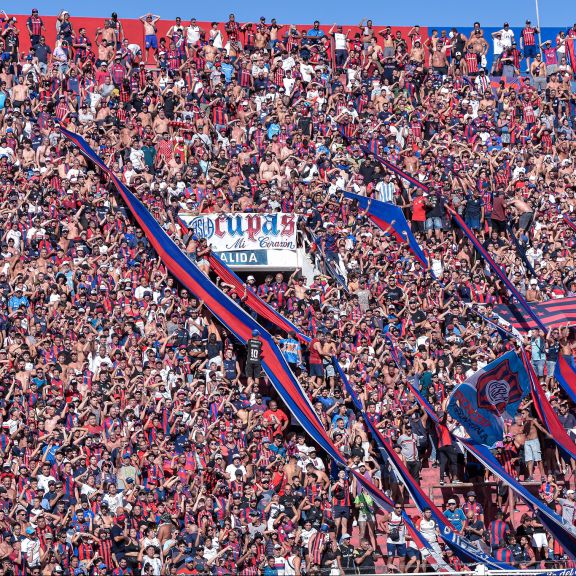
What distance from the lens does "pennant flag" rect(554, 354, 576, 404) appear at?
33.9m

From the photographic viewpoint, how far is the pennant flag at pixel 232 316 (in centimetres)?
3120

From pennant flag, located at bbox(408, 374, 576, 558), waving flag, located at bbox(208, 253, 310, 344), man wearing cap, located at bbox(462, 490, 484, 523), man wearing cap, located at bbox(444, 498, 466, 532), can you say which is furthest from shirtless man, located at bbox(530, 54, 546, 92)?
man wearing cap, located at bbox(444, 498, 466, 532)

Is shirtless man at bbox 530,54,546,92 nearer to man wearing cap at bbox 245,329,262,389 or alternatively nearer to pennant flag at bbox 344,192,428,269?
pennant flag at bbox 344,192,428,269

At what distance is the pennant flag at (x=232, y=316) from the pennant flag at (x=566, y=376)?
5016mm

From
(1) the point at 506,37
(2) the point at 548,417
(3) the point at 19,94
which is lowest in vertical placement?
(2) the point at 548,417

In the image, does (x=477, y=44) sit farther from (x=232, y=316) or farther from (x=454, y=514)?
(x=454, y=514)

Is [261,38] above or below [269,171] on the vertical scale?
above


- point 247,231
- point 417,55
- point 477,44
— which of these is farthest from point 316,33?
point 247,231

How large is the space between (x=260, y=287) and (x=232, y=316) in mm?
1556

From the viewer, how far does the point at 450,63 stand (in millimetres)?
43969

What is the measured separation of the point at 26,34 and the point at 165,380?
13126 millimetres

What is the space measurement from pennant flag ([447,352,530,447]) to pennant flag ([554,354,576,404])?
2.12 meters

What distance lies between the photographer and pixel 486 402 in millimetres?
31547

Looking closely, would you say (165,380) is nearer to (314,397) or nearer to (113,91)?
(314,397)
